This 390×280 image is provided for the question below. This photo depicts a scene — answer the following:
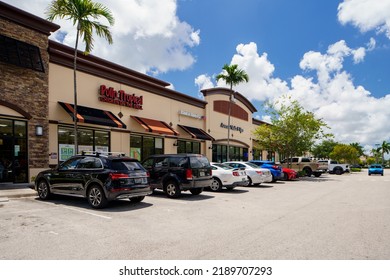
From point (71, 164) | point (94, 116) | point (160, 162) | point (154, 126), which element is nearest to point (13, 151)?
point (94, 116)

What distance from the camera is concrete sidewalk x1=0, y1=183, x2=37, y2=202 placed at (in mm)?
11323

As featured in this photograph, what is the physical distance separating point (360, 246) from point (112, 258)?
4.53 m

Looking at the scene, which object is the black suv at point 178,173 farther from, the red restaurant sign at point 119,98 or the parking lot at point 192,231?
the red restaurant sign at point 119,98

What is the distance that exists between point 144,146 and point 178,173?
10.9 m

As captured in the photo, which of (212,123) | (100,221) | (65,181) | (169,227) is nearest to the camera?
(169,227)

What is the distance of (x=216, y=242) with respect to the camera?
6109 mm

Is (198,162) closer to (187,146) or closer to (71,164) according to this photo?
(71,164)

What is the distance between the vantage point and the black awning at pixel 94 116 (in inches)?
649

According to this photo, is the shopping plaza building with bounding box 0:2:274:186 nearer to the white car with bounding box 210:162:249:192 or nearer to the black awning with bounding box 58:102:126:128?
the black awning with bounding box 58:102:126:128

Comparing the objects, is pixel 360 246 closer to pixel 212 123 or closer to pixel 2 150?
pixel 2 150

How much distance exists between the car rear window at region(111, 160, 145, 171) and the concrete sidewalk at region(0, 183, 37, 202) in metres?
4.32

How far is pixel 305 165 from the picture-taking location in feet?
104

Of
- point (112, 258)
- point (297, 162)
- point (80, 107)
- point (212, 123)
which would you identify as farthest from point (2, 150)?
point (297, 162)

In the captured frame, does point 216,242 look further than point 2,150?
No
